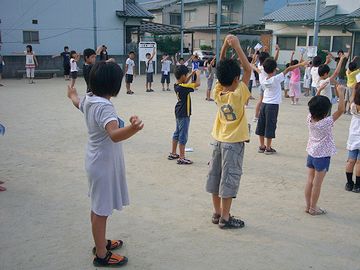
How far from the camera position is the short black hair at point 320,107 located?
13.2 ft

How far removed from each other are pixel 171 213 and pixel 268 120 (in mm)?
3010

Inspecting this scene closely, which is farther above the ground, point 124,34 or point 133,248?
point 124,34

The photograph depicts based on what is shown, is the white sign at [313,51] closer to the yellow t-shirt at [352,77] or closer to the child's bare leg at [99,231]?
the yellow t-shirt at [352,77]

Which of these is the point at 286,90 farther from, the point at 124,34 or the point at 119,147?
the point at 124,34

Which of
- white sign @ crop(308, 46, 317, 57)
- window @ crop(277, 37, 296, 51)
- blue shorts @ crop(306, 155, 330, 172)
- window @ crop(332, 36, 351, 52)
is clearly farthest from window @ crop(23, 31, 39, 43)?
blue shorts @ crop(306, 155, 330, 172)

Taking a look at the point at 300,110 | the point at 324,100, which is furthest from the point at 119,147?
the point at 300,110

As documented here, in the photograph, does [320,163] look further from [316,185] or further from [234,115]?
[234,115]

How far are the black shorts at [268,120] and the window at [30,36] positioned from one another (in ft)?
63.6

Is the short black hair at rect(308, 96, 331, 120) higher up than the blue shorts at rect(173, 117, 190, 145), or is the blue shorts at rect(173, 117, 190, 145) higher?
the short black hair at rect(308, 96, 331, 120)

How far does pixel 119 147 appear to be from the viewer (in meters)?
3.06

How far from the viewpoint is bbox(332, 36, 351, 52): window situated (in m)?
24.2

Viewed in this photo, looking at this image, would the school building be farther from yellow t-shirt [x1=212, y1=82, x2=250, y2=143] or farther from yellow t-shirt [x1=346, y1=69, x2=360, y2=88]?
yellow t-shirt [x1=212, y1=82, x2=250, y2=143]

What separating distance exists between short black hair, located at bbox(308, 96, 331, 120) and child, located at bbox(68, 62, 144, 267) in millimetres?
2125

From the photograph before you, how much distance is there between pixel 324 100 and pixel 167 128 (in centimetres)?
472
